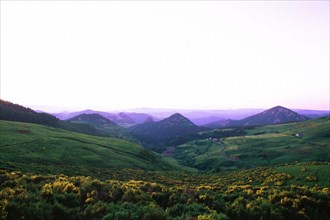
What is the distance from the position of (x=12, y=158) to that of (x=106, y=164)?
24.5 metres

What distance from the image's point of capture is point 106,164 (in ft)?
242

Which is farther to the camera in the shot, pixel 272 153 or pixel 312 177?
pixel 272 153

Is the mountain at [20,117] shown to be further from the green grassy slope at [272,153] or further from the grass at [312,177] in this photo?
the grass at [312,177]

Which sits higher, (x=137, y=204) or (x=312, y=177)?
(x=137, y=204)

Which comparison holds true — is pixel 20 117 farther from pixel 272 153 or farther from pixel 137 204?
pixel 137 204

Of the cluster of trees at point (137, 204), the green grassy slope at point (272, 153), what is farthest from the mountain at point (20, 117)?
the cluster of trees at point (137, 204)

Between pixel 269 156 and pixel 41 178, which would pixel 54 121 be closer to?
pixel 269 156

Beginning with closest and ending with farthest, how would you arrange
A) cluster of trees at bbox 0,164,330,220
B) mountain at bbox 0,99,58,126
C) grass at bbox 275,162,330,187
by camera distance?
cluster of trees at bbox 0,164,330,220 < grass at bbox 275,162,330,187 < mountain at bbox 0,99,58,126

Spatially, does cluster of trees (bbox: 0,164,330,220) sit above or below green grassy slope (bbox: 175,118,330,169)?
above

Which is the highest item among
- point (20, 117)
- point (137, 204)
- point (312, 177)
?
point (20, 117)

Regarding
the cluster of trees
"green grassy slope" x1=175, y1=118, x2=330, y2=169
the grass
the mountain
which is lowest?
"green grassy slope" x1=175, y1=118, x2=330, y2=169


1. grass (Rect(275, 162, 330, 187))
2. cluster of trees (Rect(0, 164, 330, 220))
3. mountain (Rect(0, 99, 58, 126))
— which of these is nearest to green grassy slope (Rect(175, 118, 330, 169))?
mountain (Rect(0, 99, 58, 126))

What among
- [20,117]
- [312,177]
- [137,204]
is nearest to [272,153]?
[312,177]

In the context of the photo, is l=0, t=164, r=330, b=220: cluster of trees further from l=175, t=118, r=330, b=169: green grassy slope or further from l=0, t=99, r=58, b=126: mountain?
l=0, t=99, r=58, b=126: mountain
